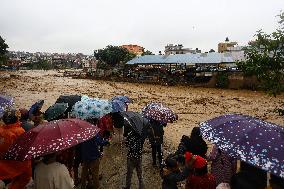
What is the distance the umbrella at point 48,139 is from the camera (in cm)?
348

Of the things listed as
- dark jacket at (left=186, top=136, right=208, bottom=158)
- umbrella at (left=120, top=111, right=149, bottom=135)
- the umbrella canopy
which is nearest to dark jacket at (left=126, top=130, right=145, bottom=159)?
umbrella at (left=120, top=111, right=149, bottom=135)

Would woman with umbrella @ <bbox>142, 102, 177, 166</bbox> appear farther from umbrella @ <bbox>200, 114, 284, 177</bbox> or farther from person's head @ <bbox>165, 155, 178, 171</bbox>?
umbrella @ <bbox>200, 114, 284, 177</bbox>

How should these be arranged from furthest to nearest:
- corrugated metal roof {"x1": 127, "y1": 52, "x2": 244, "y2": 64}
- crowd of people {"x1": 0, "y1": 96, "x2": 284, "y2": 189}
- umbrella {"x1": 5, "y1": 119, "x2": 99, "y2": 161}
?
corrugated metal roof {"x1": 127, "y1": 52, "x2": 244, "y2": 64}
crowd of people {"x1": 0, "y1": 96, "x2": 284, "y2": 189}
umbrella {"x1": 5, "y1": 119, "x2": 99, "y2": 161}

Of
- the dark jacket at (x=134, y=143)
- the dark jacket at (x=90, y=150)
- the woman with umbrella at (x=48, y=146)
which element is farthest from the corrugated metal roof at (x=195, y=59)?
the woman with umbrella at (x=48, y=146)

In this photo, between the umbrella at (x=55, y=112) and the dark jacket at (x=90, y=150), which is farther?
the umbrella at (x=55, y=112)

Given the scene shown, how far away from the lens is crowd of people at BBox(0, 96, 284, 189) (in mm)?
3719

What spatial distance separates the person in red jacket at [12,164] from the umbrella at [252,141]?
2.76m

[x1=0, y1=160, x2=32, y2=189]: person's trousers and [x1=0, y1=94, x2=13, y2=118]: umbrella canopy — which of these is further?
[x1=0, y1=94, x2=13, y2=118]: umbrella canopy

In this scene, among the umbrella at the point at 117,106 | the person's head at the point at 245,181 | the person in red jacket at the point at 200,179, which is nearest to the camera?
the person's head at the point at 245,181

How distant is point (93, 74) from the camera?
133ft

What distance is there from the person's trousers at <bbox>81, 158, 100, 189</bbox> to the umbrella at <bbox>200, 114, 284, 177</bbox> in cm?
232

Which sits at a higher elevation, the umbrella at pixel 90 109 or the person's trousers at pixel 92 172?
the umbrella at pixel 90 109

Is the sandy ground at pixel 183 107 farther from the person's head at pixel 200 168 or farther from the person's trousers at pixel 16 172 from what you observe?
the person's head at pixel 200 168

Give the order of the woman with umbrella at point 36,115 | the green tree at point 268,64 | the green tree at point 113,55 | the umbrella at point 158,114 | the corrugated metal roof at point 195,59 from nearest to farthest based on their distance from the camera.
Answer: the umbrella at point 158,114 < the woman with umbrella at point 36,115 < the green tree at point 268,64 < the corrugated metal roof at point 195,59 < the green tree at point 113,55
